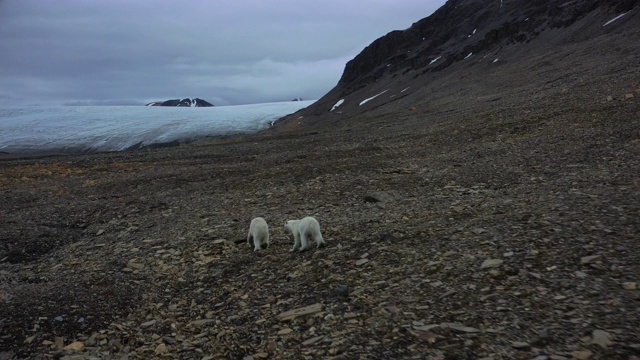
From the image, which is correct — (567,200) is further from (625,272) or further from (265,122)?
(265,122)

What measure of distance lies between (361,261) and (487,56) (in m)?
55.6

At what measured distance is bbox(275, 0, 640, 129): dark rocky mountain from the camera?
28766 mm

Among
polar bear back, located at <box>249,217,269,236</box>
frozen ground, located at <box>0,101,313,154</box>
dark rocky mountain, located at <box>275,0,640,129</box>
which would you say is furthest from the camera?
frozen ground, located at <box>0,101,313,154</box>

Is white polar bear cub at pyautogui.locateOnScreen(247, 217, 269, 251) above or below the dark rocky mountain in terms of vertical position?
below

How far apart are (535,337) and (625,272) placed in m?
1.59

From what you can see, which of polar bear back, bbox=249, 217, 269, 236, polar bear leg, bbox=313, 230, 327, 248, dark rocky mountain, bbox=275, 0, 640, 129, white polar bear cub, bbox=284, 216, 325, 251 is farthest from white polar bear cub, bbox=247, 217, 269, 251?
dark rocky mountain, bbox=275, 0, 640, 129

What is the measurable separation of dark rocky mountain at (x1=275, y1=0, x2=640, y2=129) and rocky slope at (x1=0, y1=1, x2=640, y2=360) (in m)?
13.0

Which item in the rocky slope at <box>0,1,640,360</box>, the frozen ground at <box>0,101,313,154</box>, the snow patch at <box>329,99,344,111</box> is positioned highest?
the snow patch at <box>329,99,344,111</box>

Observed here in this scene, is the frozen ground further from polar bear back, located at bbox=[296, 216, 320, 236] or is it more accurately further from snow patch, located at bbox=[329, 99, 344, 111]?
polar bear back, located at bbox=[296, 216, 320, 236]

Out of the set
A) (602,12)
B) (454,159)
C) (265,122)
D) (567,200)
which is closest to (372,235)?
(567,200)

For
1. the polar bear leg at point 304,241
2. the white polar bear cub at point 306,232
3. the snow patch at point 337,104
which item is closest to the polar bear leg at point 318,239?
the white polar bear cub at point 306,232

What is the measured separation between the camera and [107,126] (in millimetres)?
74688

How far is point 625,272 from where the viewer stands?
459 cm

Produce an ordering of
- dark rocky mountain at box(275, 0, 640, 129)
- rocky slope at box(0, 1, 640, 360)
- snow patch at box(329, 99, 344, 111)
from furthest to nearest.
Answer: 1. snow patch at box(329, 99, 344, 111)
2. dark rocky mountain at box(275, 0, 640, 129)
3. rocky slope at box(0, 1, 640, 360)
